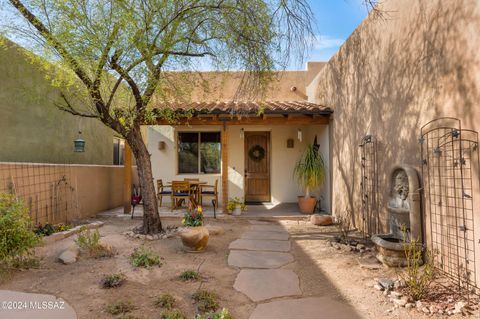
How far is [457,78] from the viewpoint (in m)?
3.61

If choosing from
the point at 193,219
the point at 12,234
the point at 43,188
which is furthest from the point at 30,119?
the point at 193,219

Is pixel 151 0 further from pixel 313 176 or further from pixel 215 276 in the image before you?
pixel 313 176

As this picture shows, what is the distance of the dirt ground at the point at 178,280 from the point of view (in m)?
3.24

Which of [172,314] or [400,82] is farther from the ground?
[400,82]

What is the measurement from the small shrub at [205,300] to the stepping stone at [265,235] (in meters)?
2.78

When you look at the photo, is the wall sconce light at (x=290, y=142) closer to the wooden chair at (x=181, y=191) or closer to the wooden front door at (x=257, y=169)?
the wooden front door at (x=257, y=169)

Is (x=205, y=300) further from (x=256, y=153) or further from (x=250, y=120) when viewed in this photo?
(x=256, y=153)

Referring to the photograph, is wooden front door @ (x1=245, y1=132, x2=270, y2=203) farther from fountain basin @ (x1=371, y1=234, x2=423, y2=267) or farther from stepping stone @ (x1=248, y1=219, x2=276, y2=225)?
fountain basin @ (x1=371, y1=234, x2=423, y2=267)

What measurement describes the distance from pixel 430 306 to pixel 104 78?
519 centimetres

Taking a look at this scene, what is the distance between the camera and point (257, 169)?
33.7 feet

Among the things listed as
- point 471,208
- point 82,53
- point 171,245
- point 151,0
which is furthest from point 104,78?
point 471,208

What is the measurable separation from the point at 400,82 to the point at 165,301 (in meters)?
4.38

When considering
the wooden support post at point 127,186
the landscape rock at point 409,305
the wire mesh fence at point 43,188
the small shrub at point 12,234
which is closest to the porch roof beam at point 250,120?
the wooden support post at point 127,186

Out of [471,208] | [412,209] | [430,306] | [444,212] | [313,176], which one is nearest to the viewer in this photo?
[430,306]
